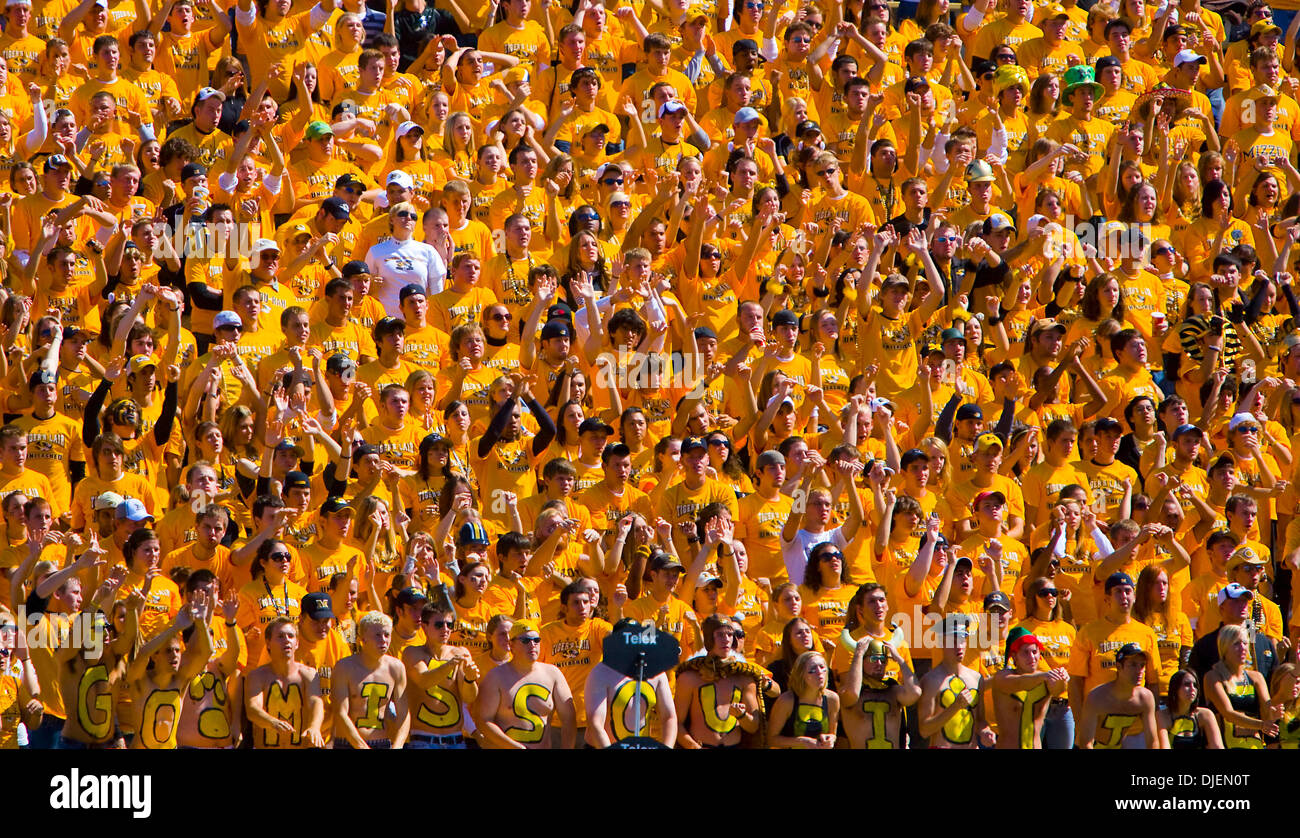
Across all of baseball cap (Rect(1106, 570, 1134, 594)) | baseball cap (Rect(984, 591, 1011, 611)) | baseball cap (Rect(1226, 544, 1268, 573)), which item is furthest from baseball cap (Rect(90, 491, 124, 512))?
baseball cap (Rect(1226, 544, 1268, 573))

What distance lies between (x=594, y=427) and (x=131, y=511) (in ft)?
8.41

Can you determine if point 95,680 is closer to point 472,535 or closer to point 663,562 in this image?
point 472,535

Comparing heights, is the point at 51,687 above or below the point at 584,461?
below

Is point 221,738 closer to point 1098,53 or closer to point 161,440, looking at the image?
point 161,440

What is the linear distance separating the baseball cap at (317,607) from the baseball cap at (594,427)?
2.03 metres

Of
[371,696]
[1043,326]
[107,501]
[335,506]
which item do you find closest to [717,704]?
[371,696]

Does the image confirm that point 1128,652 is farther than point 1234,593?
No

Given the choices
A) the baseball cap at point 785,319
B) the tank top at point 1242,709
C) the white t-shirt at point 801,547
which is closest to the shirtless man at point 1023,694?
the tank top at point 1242,709

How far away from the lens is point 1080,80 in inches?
635

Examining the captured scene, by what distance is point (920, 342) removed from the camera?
14414mm

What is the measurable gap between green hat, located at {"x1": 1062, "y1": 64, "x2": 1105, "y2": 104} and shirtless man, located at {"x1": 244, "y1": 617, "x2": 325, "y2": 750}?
7.49 m

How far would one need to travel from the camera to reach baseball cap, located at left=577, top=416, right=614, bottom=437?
12938 millimetres

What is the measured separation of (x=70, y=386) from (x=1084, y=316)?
20.5 feet
